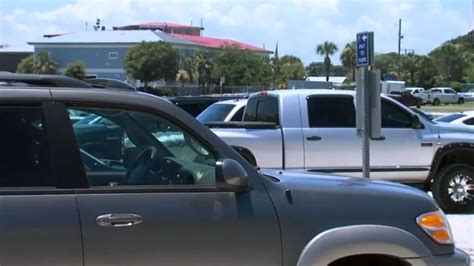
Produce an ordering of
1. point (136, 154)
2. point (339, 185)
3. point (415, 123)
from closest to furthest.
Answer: point (136, 154) → point (339, 185) → point (415, 123)

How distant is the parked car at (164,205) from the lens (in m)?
3.04

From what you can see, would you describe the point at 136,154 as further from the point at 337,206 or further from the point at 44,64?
the point at 44,64

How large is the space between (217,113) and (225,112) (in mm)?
152

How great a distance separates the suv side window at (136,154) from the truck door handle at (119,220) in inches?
9.1

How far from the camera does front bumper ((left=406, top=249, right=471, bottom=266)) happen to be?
11.6 feet

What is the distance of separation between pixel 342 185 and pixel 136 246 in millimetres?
1306

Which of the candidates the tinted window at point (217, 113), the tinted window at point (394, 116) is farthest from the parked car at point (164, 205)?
the tinted window at point (217, 113)

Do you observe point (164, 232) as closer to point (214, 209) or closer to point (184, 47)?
point (214, 209)

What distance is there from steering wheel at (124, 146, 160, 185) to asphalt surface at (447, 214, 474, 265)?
4292mm

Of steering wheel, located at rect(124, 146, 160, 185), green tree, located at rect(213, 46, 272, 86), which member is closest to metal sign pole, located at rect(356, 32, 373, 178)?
steering wheel, located at rect(124, 146, 160, 185)

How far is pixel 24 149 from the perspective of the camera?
312cm

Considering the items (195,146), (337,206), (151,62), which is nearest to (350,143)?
(337,206)

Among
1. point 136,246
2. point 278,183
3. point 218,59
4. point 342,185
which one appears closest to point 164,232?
point 136,246

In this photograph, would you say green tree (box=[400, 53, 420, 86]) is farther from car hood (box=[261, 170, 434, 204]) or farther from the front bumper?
the front bumper
